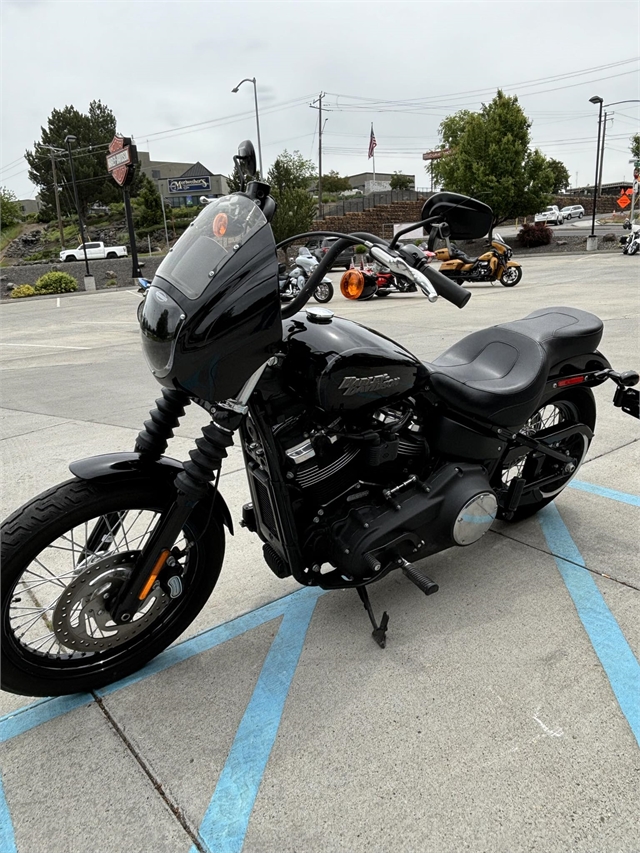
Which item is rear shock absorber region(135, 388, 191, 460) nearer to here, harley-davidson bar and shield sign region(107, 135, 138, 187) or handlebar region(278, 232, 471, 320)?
handlebar region(278, 232, 471, 320)

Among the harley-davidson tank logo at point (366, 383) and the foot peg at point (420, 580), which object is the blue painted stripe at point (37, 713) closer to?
the foot peg at point (420, 580)

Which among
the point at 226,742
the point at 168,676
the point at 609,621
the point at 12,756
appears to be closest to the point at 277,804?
the point at 226,742

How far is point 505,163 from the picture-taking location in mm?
31516

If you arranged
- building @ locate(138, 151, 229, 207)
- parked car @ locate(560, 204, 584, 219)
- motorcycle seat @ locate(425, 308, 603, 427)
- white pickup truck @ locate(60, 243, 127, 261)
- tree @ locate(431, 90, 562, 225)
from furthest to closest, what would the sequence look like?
building @ locate(138, 151, 229, 207), parked car @ locate(560, 204, 584, 219), white pickup truck @ locate(60, 243, 127, 261), tree @ locate(431, 90, 562, 225), motorcycle seat @ locate(425, 308, 603, 427)

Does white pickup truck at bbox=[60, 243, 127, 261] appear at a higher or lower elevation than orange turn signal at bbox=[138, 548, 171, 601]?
lower

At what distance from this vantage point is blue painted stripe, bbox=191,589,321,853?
5.50 feet

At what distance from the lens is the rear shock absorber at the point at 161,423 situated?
2037mm

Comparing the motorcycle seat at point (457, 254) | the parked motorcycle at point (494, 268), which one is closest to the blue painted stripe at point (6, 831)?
the motorcycle seat at point (457, 254)

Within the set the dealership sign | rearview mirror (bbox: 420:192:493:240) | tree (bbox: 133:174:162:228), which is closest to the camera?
rearview mirror (bbox: 420:192:493:240)

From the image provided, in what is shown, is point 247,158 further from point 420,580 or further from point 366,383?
point 420,580

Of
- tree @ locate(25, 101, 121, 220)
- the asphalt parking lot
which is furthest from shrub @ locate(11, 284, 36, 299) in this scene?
tree @ locate(25, 101, 121, 220)

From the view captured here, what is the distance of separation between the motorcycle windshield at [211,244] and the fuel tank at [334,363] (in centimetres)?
39

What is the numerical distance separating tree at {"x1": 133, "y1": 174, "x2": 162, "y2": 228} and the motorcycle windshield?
60.2 meters

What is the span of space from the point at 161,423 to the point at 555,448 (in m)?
2.06
